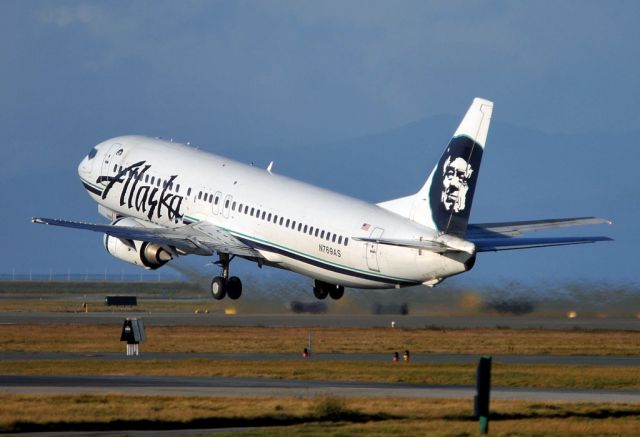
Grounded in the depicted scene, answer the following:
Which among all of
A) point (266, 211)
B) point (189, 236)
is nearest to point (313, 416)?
point (266, 211)

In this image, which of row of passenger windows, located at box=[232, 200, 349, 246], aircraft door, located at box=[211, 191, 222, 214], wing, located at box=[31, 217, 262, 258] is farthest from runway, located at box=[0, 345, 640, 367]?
aircraft door, located at box=[211, 191, 222, 214]

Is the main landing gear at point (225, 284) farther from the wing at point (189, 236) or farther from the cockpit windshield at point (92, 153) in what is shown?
the cockpit windshield at point (92, 153)

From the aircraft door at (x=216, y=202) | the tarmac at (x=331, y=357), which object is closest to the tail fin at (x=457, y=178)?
the tarmac at (x=331, y=357)

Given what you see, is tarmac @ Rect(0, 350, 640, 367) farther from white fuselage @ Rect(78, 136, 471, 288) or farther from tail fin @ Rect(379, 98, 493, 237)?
tail fin @ Rect(379, 98, 493, 237)

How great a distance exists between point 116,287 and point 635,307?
311 ft

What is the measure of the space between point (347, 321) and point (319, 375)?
33103 mm

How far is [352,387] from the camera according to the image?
4425 centimetres

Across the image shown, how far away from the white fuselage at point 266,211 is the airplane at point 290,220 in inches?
2.0

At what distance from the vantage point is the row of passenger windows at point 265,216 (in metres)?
60.7

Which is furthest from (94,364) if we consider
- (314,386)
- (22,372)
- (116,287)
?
(116,287)

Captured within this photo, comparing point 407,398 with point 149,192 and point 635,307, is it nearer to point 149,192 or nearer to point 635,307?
point 149,192

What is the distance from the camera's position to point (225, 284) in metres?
67.7

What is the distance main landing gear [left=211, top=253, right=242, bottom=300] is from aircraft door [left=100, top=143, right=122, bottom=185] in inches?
323

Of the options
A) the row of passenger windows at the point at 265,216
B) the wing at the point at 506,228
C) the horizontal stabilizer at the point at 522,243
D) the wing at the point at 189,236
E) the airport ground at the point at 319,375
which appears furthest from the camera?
the wing at the point at 189,236
